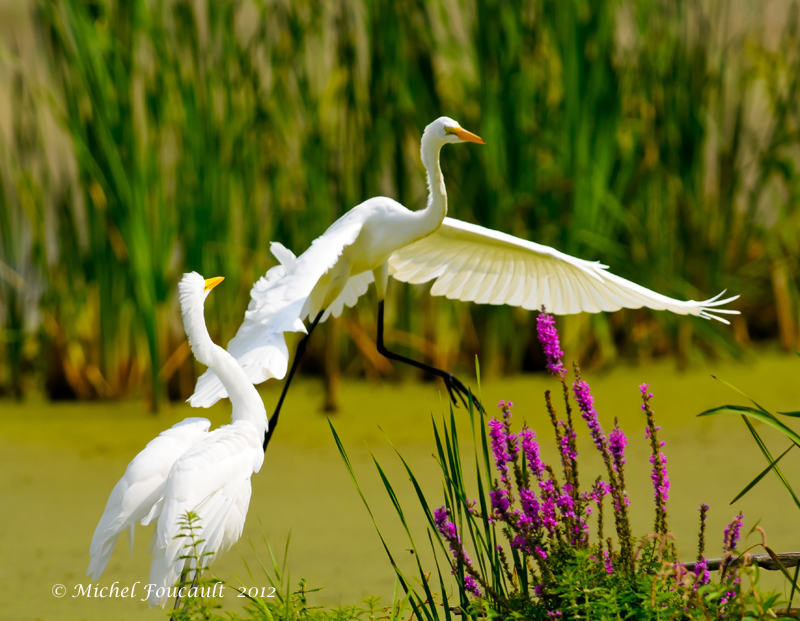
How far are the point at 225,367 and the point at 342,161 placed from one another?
218cm

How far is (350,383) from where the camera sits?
4020 millimetres

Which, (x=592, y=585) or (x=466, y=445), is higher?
(x=466, y=445)

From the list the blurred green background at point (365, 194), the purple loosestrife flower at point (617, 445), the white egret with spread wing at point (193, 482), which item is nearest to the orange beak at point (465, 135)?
the white egret with spread wing at point (193, 482)

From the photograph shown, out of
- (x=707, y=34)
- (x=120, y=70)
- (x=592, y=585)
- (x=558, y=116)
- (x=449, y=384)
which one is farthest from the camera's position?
(x=707, y=34)

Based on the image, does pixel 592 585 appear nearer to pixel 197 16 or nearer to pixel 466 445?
pixel 466 445

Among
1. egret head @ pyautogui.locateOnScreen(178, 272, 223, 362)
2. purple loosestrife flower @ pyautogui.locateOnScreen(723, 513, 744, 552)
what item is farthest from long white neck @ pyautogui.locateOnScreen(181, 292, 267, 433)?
purple loosestrife flower @ pyautogui.locateOnScreen(723, 513, 744, 552)

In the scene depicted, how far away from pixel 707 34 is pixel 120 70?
263 centimetres

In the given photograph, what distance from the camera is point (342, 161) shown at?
358 centimetres

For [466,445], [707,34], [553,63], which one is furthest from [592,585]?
[707,34]

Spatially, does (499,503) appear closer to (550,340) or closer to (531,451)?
(531,451)

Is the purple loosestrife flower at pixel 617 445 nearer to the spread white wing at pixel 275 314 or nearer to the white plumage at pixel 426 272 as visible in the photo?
the white plumage at pixel 426 272

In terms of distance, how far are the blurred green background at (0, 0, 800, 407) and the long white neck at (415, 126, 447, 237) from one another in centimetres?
143

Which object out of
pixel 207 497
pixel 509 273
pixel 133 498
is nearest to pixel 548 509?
pixel 207 497

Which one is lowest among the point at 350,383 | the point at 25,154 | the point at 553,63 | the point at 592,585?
the point at 592,585
